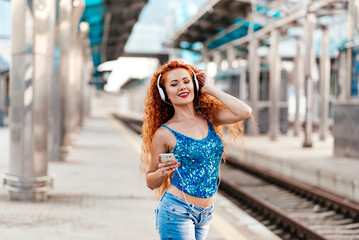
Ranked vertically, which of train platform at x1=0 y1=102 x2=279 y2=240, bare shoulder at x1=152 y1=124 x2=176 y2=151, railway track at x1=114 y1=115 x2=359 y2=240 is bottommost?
railway track at x1=114 y1=115 x2=359 y2=240

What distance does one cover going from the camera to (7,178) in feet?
22.3

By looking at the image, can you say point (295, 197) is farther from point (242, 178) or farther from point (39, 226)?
point (39, 226)

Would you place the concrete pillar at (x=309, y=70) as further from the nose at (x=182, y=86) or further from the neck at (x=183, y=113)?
the nose at (x=182, y=86)

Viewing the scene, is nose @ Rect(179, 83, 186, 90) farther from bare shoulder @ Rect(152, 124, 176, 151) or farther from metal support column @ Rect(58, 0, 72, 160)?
metal support column @ Rect(58, 0, 72, 160)

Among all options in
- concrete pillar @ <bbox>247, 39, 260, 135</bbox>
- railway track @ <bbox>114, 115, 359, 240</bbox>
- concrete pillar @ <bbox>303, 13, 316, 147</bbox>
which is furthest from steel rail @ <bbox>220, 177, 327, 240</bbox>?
concrete pillar @ <bbox>247, 39, 260, 135</bbox>

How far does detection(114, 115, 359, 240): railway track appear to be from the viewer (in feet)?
22.3

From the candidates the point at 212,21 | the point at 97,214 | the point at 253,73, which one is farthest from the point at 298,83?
the point at 97,214

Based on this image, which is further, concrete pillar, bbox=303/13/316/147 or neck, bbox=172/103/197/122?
concrete pillar, bbox=303/13/316/147

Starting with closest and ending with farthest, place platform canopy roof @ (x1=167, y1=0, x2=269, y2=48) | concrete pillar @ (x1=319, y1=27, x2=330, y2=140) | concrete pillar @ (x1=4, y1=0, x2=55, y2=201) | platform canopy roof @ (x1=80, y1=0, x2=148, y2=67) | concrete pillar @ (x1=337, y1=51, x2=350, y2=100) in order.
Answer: concrete pillar @ (x1=4, y1=0, x2=55, y2=201) → concrete pillar @ (x1=337, y1=51, x2=350, y2=100) → concrete pillar @ (x1=319, y1=27, x2=330, y2=140) → platform canopy roof @ (x1=80, y1=0, x2=148, y2=67) → platform canopy roof @ (x1=167, y1=0, x2=269, y2=48)

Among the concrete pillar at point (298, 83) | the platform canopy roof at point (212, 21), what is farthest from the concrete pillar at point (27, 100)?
the concrete pillar at point (298, 83)

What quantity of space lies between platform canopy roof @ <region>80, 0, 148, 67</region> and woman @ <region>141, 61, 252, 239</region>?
1426 cm

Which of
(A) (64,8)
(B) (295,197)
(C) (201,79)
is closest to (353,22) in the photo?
(B) (295,197)

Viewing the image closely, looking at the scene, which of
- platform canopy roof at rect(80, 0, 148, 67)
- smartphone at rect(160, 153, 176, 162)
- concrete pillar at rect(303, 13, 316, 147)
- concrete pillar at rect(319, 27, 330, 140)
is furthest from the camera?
platform canopy roof at rect(80, 0, 148, 67)

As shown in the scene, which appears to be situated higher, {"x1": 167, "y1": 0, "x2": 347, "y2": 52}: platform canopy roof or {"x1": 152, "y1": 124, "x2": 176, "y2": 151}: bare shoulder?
{"x1": 167, "y1": 0, "x2": 347, "y2": 52}: platform canopy roof
